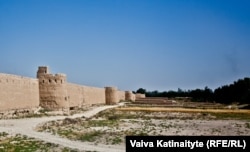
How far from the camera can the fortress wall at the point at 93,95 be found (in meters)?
57.2

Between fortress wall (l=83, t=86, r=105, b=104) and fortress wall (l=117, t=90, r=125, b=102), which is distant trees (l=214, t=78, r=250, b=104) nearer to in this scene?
fortress wall (l=117, t=90, r=125, b=102)

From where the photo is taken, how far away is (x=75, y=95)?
48.7m

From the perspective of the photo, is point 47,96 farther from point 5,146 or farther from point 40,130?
point 5,146

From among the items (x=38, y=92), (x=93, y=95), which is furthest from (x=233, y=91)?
(x=38, y=92)

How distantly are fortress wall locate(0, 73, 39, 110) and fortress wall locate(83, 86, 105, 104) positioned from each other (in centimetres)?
2274

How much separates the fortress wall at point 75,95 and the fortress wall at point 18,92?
1139 cm

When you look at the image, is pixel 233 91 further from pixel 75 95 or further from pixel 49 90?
pixel 49 90

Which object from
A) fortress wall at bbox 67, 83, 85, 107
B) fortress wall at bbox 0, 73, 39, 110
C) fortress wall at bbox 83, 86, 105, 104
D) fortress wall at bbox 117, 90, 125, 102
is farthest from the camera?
fortress wall at bbox 117, 90, 125, 102

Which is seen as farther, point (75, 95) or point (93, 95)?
point (93, 95)

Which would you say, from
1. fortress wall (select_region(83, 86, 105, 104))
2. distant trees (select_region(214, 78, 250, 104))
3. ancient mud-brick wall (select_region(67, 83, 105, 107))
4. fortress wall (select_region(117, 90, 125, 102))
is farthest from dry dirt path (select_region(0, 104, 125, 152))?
distant trees (select_region(214, 78, 250, 104))

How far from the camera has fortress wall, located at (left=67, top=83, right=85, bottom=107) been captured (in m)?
45.6

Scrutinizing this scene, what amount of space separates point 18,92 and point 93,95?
34703 mm

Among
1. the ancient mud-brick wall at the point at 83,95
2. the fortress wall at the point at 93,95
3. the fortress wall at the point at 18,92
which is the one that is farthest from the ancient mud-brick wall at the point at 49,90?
the fortress wall at the point at 93,95

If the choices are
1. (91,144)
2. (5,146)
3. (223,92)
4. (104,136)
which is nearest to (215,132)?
(104,136)
